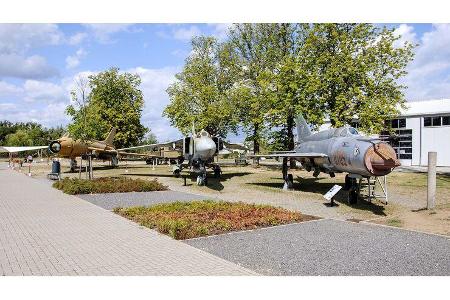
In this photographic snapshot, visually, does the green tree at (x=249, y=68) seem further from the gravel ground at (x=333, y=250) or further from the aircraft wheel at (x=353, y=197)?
the gravel ground at (x=333, y=250)

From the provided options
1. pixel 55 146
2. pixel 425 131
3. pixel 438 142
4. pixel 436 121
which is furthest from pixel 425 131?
pixel 55 146

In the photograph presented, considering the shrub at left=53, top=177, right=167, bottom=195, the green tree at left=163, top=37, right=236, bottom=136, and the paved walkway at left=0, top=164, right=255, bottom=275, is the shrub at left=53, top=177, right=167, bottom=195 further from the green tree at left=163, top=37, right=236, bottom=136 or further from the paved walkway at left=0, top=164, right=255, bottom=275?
the green tree at left=163, top=37, right=236, bottom=136

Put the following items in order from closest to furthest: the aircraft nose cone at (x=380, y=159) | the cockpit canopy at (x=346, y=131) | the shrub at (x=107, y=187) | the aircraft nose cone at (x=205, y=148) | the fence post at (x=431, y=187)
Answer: the aircraft nose cone at (x=380, y=159), the fence post at (x=431, y=187), the cockpit canopy at (x=346, y=131), the shrub at (x=107, y=187), the aircraft nose cone at (x=205, y=148)

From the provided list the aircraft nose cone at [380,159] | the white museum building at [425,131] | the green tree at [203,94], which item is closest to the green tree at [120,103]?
the green tree at [203,94]

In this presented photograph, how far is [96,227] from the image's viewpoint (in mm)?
11594

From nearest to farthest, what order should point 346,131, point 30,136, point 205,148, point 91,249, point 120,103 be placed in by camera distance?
1. point 91,249
2. point 346,131
3. point 205,148
4. point 120,103
5. point 30,136

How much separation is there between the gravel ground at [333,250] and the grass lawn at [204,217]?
52 cm

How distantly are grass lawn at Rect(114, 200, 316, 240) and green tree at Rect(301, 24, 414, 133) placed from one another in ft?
56.4

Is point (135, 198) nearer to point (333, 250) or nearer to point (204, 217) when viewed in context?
point (204, 217)

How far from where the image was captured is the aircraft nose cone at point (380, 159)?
551 inches

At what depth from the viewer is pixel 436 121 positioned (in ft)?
150

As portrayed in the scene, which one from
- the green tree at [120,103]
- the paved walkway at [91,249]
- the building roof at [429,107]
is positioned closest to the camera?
the paved walkway at [91,249]

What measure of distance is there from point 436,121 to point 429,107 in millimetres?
2871

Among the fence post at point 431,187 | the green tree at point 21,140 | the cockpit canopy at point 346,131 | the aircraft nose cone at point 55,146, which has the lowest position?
the fence post at point 431,187
